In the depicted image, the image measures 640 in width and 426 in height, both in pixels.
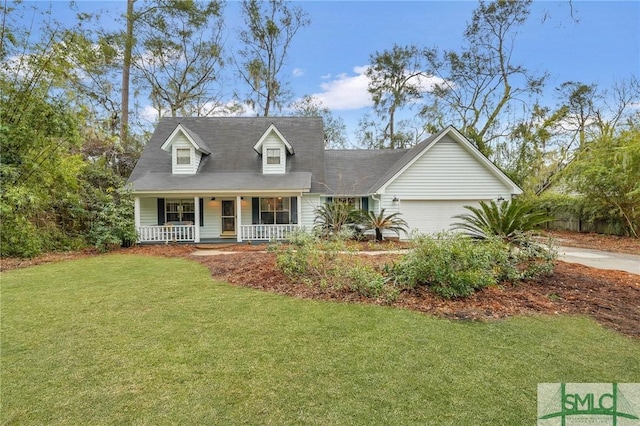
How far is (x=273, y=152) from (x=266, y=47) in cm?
1230

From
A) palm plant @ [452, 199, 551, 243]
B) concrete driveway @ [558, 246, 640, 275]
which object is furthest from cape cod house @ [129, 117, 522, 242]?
palm plant @ [452, 199, 551, 243]

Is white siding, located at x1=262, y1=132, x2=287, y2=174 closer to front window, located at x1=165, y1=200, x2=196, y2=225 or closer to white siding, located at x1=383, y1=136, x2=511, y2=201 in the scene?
front window, located at x1=165, y1=200, x2=196, y2=225

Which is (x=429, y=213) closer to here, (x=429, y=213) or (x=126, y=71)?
(x=429, y=213)

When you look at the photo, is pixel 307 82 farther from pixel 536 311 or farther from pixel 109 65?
pixel 536 311

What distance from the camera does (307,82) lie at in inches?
938

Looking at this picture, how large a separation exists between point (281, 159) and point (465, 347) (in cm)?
1270

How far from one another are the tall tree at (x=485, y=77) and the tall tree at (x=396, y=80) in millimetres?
1132

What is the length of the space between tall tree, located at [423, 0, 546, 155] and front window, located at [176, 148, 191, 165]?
17777 millimetres

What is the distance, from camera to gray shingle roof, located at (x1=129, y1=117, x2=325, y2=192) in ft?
44.4

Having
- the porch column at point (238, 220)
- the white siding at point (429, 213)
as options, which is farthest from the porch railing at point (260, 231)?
the white siding at point (429, 213)

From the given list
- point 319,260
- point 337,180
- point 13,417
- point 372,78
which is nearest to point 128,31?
point 337,180

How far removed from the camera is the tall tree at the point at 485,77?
20.4m

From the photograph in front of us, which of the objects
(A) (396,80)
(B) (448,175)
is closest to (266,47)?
(A) (396,80)

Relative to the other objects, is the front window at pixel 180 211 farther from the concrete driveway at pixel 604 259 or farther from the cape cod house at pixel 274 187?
the concrete driveway at pixel 604 259
